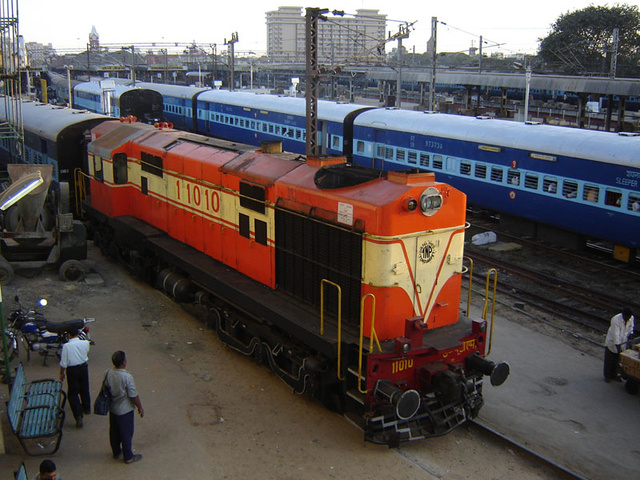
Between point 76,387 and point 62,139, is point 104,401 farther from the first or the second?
point 62,139

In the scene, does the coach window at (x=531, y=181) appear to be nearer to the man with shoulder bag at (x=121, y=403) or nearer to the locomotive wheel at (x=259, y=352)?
the locomotive wheel at (x=259, y=352)

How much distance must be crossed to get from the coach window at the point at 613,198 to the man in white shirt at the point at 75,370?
1226 centimetres

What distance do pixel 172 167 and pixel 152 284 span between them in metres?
Answer: 2.92

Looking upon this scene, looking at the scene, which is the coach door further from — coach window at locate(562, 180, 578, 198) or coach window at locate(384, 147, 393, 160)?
coach window at locate(562, 180, 578, 198)

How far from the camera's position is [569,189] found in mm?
15828

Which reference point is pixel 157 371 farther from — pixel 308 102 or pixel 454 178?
pixel 454 178

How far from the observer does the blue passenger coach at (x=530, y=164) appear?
14.7m

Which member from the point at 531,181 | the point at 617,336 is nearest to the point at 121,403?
the point at 617,336

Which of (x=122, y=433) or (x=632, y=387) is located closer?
(x=122, y=433)

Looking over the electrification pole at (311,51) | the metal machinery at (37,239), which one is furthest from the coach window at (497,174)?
the metal machinery at (37,239)

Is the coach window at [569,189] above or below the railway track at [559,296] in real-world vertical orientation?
above

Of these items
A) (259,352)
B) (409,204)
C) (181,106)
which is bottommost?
(259,352)

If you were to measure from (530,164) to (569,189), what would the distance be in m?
1.48

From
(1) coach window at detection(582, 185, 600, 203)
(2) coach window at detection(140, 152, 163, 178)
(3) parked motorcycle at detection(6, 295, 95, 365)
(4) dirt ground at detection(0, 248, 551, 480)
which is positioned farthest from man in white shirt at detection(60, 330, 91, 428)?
(1) coach window at detection(582, 185, 600, 203)
